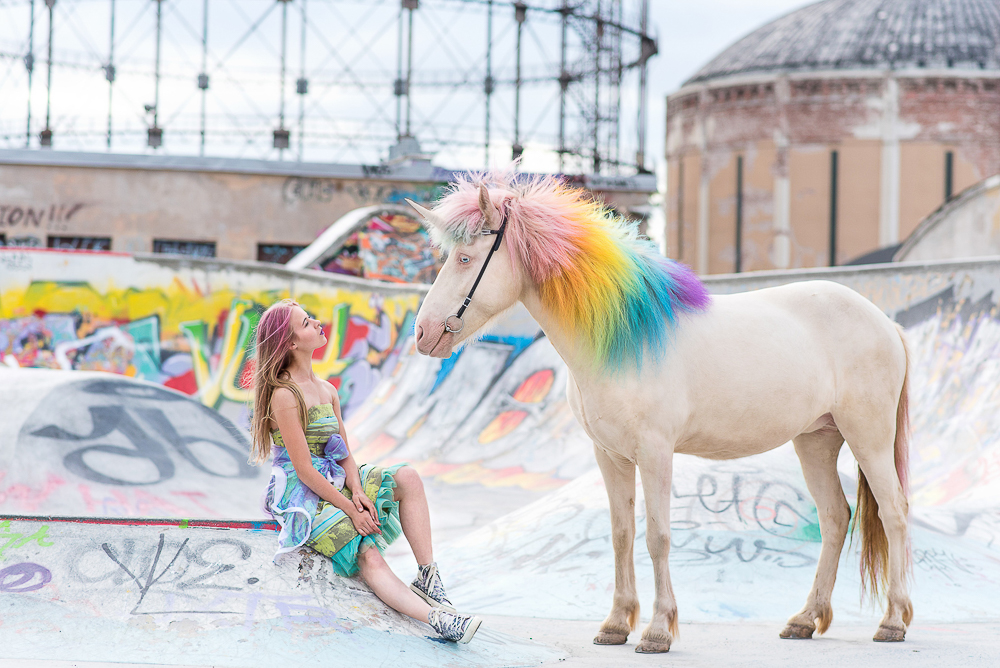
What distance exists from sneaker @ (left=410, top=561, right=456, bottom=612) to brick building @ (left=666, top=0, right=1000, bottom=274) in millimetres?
35759

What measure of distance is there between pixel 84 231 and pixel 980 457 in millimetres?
21348

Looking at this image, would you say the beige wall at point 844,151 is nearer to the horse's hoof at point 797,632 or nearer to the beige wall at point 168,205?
the beige wall at point 168,205

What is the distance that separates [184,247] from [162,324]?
8.87 meters

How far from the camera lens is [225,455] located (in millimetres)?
10625

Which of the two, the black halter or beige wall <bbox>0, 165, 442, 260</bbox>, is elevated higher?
beige wall <bbox>0, 165, 442, 260</bbox>

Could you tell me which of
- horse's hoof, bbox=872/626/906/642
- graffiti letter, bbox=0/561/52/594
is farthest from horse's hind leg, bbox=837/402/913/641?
graffiti letter, bbox=0/561/52/594

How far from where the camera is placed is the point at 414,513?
464 cm

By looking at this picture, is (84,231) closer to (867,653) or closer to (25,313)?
(25,313)

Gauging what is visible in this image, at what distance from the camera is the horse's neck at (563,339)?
4.86 meters

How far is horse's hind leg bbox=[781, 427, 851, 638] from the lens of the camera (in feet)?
17.5

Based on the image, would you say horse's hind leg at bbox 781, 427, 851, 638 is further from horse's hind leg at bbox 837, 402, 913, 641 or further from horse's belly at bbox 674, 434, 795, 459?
horse's belly at bbox 674, 434, 795, 459

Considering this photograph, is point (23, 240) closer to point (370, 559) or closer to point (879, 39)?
point (370, 559)

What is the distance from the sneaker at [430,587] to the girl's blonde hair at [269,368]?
0.89 m

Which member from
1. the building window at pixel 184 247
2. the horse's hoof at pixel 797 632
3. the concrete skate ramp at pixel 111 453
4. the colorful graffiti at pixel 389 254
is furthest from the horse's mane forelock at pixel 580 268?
the building window at pixel 184 247
